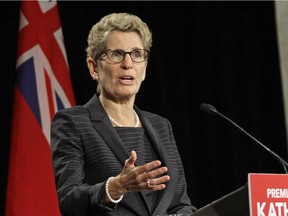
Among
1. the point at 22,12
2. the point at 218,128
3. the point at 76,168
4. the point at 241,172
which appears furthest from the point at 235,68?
the point at 76,168

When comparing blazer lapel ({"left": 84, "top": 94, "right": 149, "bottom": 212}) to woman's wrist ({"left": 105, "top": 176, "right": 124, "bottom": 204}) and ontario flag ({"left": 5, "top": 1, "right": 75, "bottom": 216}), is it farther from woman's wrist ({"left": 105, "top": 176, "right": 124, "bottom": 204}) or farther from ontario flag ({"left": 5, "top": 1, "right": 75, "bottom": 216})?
ontario flag ({"left": 5, "top": 1, "right": 75, "bottom": 216})

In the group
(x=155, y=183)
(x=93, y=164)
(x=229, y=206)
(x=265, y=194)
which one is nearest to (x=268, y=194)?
(x=265, y=194)

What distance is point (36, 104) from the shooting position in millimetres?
3301

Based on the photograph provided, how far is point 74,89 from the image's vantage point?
366 centimetres

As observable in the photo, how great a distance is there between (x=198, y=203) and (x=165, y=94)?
0.72 m

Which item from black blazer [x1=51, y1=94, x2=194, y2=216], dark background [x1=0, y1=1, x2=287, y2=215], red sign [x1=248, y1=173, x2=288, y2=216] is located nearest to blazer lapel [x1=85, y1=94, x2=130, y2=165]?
black blazer [x1=51, y1=94, x2=194, y2=216]

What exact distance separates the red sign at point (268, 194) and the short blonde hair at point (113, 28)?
2.57 feet

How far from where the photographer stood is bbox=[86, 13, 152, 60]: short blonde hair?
79.0 inches

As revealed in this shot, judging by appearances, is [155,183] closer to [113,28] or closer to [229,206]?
[229,206]

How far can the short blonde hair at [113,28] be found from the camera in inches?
79.0

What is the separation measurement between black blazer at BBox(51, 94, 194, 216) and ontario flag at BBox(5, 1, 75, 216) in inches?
50.3

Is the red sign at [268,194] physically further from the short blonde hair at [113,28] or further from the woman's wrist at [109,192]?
the short blonde hair at [113,28]

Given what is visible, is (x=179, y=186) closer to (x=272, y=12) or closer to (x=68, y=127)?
(x=68, y=127)

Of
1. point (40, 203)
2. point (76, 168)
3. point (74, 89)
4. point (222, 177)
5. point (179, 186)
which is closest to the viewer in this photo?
point (76, 168)
